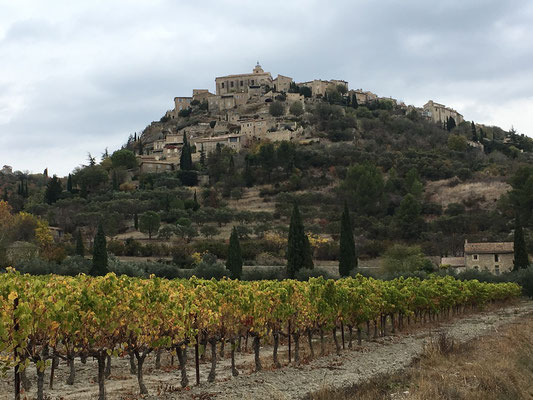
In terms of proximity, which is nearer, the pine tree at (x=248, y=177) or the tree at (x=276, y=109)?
the pine tree at (x=248, y=177)

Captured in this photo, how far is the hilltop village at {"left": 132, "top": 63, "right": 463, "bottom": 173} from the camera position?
326 feet

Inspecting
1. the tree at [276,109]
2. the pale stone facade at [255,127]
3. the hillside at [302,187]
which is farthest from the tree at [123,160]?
the tree at [276,109]

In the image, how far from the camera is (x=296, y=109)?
111188mm

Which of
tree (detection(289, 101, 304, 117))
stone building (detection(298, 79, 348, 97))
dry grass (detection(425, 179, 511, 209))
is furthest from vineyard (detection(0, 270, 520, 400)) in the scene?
stone building (detection(298, 79, 348, 97))

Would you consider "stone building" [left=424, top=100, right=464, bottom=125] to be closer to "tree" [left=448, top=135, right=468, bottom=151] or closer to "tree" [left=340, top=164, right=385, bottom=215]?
"tree" [left=448, top=135, right=468, bottom=151]

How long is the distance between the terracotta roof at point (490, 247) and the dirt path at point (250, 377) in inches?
1146

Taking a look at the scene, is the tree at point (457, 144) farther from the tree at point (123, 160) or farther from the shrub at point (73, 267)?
the shrub at point (73, 267)

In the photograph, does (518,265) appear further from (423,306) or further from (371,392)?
(371,392)

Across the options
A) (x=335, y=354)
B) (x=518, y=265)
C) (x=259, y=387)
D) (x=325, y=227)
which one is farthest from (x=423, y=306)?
(x=325, y=227)

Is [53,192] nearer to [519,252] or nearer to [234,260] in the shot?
[234,260]

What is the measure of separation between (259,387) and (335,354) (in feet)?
21.8

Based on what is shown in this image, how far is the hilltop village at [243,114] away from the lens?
9925 centimetres

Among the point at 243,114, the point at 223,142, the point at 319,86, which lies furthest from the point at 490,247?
the point at 319,86

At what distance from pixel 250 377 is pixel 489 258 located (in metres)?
38.6
